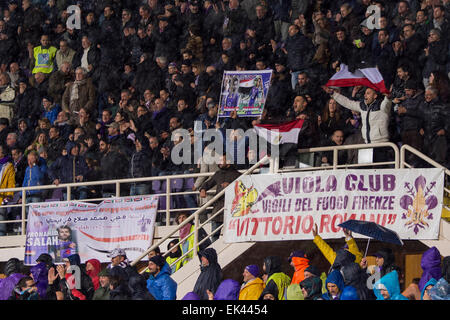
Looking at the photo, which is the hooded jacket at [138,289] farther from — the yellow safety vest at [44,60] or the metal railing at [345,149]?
the yellow safety vest at [44,60]

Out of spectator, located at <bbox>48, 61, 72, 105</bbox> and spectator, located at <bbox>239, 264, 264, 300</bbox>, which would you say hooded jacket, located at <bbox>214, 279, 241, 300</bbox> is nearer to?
spectator, located at <bbox>239, 264, 264, 300</bbox>

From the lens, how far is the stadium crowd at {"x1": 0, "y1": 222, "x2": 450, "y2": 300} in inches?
558

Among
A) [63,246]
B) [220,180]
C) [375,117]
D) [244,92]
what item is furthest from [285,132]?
[63,246]

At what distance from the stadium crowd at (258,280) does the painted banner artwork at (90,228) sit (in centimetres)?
113

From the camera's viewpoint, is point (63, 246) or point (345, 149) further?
point (63, 246)

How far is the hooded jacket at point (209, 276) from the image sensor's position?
1573 centimetres

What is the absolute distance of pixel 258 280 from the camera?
15352 mm

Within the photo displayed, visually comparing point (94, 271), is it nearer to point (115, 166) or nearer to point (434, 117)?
point (115, 166)

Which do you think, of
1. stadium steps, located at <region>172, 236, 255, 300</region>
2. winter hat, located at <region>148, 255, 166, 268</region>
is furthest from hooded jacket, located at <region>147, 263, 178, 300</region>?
stadium steps, located at <region>172, 236, 255, 300</region>

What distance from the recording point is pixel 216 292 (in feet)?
50.3

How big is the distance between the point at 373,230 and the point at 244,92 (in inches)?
211

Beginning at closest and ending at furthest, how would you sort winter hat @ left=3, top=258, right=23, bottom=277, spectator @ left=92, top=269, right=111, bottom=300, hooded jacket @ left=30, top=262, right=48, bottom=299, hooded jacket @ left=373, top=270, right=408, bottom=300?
hooded jacket @ left=373, top=270, right=408, bottom=300 → spectator @ left=92, top=269, right=111, bottom=300 → hooded jacket @ left=30, top=262, right=48, bottom=299 → winter hat @ left=3, top=258, right=23, bottom=277

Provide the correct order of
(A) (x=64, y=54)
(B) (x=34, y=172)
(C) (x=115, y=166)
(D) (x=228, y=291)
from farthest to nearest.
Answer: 1. (A) (x=64, y=54)
2. (B) (x=34, y=172)
3. (C) (x=115, y=166)
4. (D) (x=228, y=291)

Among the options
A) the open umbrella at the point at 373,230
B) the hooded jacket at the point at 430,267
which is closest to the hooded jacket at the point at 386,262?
the open umbrella at the point at 373,230
